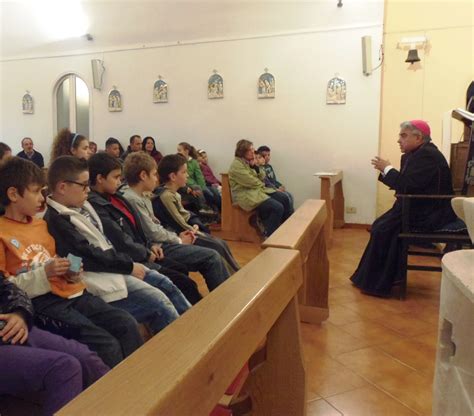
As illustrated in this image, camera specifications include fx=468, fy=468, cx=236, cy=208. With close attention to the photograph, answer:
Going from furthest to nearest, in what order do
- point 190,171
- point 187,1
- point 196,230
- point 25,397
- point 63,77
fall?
point 63,77
point 187,1
point 190,171
point 196,230
point 25,397

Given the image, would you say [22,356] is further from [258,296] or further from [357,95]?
[357,95]

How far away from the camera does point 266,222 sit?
17.7 ft

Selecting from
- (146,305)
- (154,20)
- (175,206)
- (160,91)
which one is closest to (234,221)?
(175,206)

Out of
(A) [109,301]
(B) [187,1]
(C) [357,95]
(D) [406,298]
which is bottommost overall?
(D) [406,298]

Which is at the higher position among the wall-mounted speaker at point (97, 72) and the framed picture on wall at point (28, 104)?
the wall-mounted speaker at point (97, 72)

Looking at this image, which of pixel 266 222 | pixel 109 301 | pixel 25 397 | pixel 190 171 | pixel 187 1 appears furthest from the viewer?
pixel 187 1

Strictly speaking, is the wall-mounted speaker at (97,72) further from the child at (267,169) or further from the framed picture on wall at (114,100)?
the child at (267,169)

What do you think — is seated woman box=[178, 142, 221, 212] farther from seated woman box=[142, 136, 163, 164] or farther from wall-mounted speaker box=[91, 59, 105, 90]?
wall-mounted speaker box=[91, 59, 105, 90]

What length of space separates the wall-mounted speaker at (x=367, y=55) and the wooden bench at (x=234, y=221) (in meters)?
2.54

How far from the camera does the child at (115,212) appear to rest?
223 centimetres

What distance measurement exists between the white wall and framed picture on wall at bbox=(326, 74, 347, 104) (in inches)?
Answer: 2.7

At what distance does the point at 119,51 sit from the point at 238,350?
305 inches

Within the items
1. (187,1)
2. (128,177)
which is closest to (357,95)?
(187,1)

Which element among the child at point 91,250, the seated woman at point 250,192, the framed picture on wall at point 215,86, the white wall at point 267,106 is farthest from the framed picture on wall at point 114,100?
the child at point 91,250
